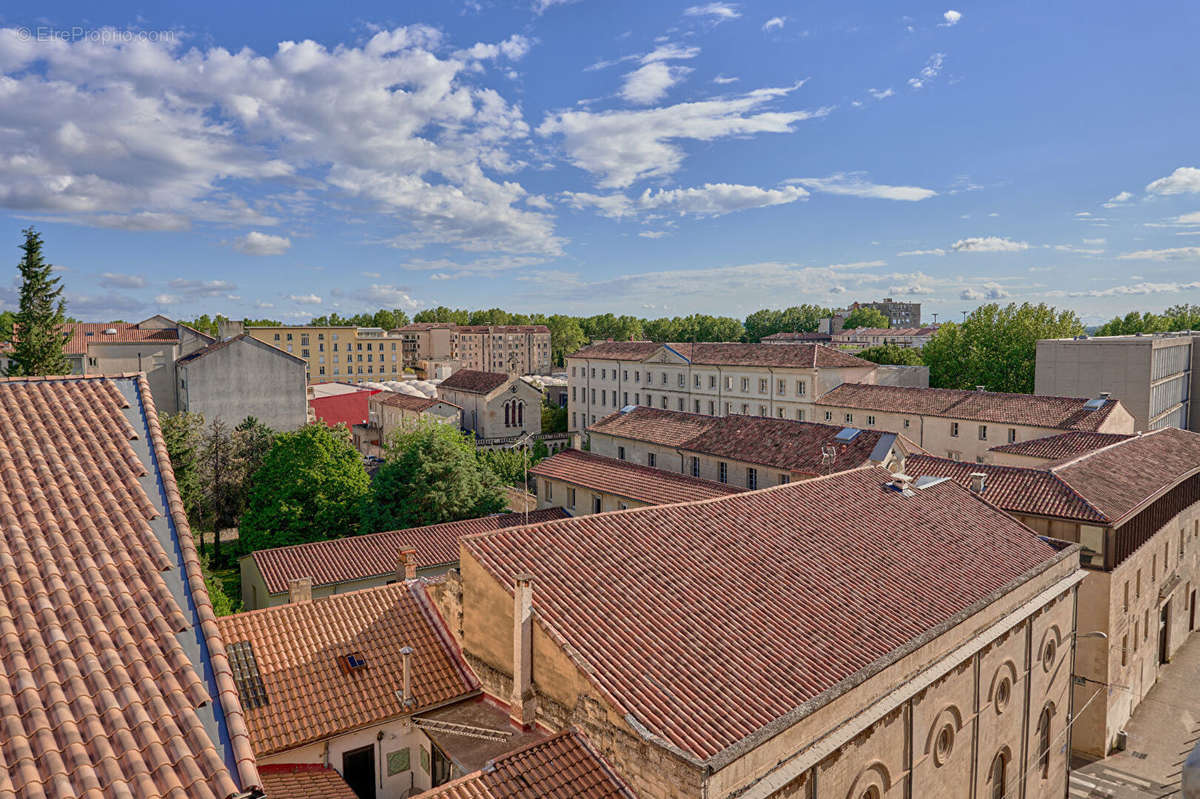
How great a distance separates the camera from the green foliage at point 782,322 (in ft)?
595

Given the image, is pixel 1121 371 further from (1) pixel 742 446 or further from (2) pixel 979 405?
(1) pixel 742 446

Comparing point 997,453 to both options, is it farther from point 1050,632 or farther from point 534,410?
point 534,410

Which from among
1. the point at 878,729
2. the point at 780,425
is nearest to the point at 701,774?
the point at 878,729

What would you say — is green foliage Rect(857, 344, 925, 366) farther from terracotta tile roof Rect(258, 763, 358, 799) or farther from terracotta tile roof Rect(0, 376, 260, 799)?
terracotta tile roof Rect(0, 376, 260, 799)

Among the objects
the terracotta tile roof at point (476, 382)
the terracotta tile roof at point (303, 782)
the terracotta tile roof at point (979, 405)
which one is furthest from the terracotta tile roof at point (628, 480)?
the terracotta tile roof at point (476, 382)

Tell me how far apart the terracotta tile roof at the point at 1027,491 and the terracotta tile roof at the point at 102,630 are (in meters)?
25.3

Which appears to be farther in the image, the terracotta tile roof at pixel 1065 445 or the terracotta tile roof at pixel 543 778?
the terracotta tile roof at pixel 1065 445

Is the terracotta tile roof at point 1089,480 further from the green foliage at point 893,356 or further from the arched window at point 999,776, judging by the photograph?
the green foliage at point 893,356

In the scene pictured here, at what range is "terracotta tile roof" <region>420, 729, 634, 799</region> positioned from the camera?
423 inches

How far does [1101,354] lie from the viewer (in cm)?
5688

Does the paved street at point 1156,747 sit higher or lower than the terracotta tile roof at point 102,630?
lower

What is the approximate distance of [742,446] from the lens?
37.2 m

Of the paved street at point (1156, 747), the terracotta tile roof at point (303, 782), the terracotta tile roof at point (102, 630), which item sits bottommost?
the paved street at point (1156, 747)

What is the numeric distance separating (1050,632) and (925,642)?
28.9 ft
